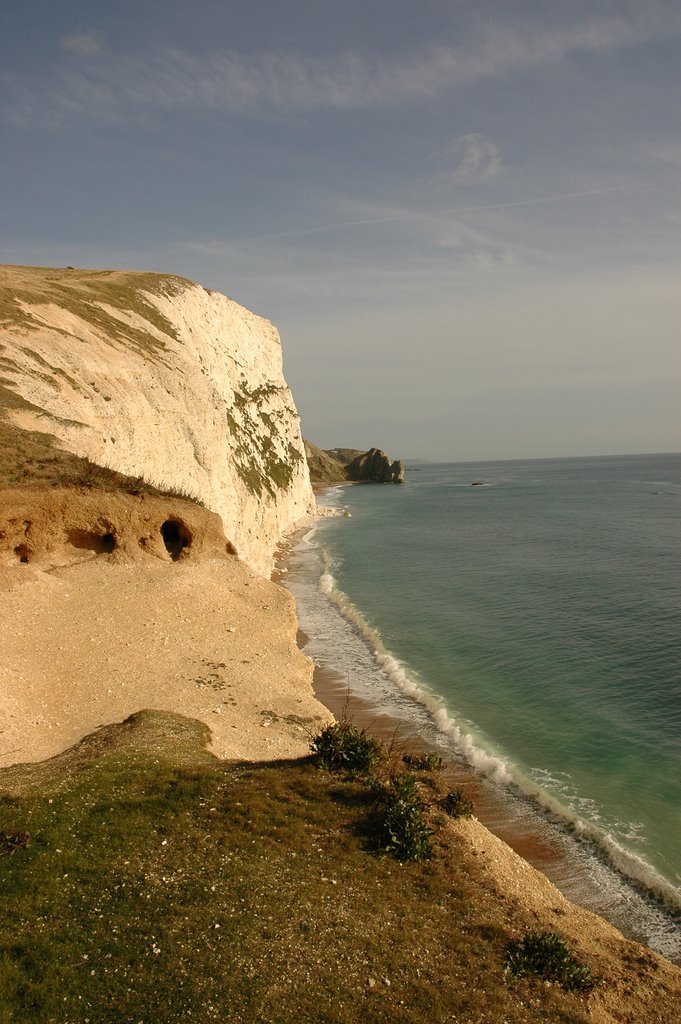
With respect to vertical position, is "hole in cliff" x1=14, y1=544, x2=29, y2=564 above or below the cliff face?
below

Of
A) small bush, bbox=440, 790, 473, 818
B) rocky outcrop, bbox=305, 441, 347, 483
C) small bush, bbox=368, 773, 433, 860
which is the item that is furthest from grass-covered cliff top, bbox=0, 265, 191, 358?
rocky outcrop, bbox=305, 441, 347, 483

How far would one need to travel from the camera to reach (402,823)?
1212 centimetres

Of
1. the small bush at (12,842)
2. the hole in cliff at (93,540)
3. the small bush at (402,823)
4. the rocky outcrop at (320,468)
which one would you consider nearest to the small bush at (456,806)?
the small bush at (402,823)

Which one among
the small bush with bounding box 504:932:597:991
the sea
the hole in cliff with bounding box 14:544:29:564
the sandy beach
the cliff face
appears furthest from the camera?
the cliff face

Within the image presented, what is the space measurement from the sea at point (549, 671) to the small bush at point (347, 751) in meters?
6.24

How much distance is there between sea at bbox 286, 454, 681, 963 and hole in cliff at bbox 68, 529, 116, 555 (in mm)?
12186

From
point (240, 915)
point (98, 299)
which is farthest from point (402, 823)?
point (98, 299)

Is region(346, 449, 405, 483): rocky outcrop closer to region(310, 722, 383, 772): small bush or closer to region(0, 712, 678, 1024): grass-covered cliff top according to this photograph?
region(310, 722, 383, 772): small bush

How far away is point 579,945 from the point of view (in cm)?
1097

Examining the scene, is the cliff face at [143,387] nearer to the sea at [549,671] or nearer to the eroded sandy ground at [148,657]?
the eroded sandy ground at [148,657]

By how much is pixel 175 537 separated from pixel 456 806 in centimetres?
1650

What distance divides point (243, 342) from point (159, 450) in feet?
156

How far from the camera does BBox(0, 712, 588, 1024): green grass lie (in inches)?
323

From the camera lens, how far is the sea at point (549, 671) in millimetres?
17281
